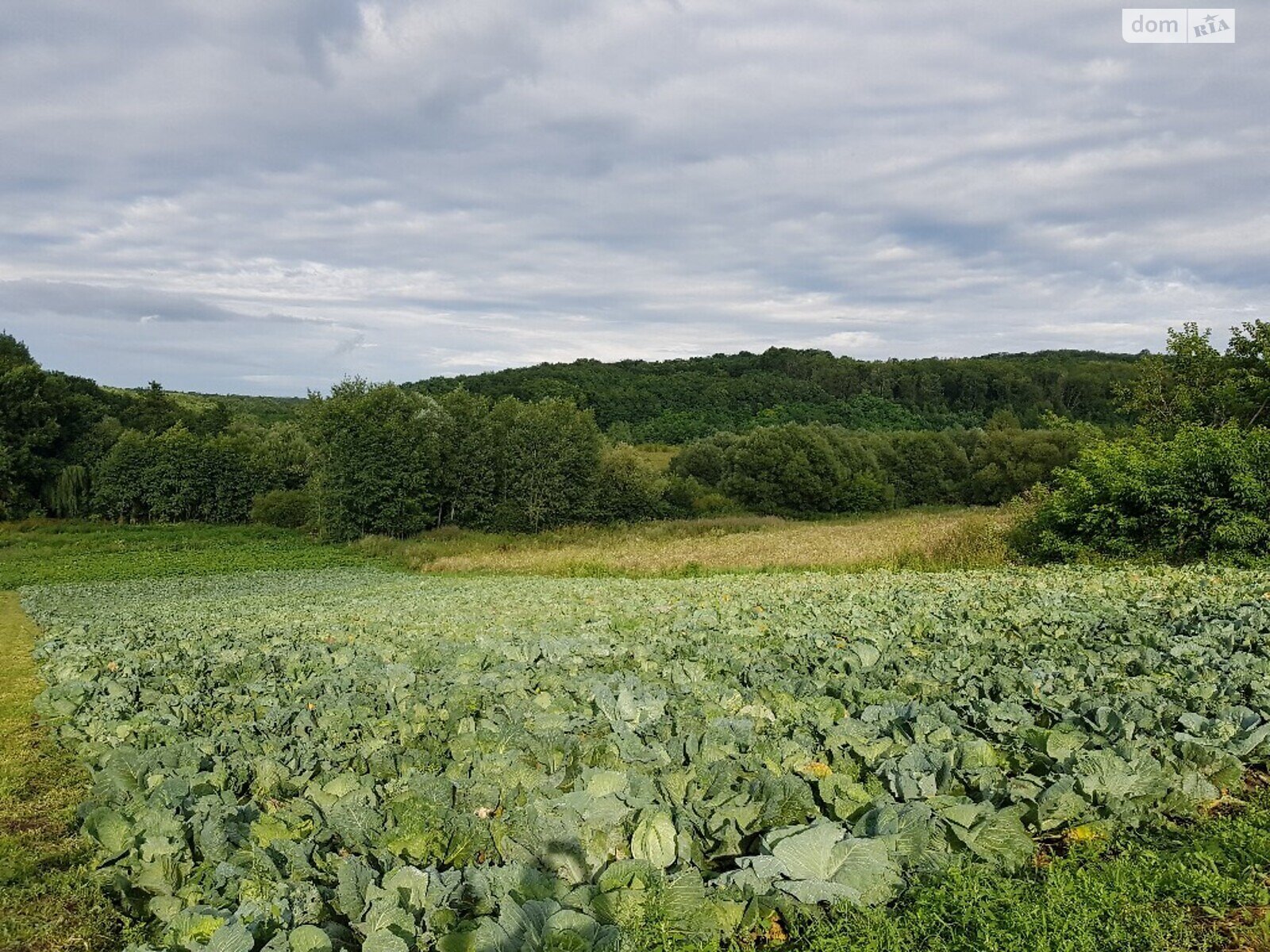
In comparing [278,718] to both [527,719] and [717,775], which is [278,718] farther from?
[717,775]

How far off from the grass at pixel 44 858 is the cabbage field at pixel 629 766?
0.16 m

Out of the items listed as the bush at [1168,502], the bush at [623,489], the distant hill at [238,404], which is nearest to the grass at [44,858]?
the bush at [1168,502]

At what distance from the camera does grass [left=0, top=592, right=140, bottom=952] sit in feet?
10.3

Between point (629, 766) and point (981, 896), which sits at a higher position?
point (629, 766)

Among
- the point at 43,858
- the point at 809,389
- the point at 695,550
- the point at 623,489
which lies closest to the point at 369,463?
the point at 623,489

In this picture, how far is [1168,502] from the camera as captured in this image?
1623 cm

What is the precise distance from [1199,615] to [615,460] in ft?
154

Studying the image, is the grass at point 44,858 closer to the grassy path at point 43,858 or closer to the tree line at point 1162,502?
the grassy path at point 43,858

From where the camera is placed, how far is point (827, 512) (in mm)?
71438

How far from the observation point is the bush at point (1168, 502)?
15055 millimetres

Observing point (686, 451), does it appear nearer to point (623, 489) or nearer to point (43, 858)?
point (623, 489)

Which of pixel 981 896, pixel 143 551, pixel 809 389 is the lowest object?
pixel 143 551

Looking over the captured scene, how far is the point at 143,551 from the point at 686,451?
161 feet

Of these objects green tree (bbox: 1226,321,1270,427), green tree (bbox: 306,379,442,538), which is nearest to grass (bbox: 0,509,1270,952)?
green tree (bbox: 1226,321,1270,427)
